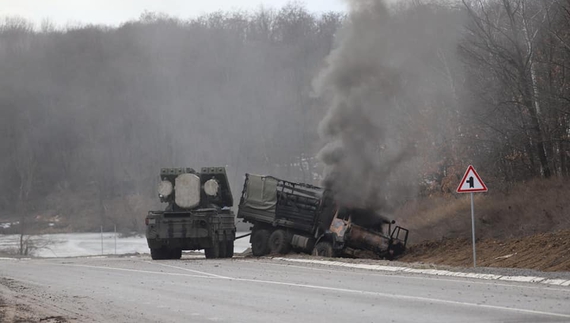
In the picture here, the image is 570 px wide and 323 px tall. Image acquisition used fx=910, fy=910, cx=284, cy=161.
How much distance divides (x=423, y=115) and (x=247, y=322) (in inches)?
1325

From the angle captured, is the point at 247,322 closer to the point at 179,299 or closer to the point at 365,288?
the point at 179,299

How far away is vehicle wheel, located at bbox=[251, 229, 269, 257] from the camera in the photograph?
1208 inches

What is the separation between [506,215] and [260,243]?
27.0 ft

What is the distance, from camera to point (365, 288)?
Result: 649 inches

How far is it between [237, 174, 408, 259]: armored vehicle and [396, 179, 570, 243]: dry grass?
3.25 meters


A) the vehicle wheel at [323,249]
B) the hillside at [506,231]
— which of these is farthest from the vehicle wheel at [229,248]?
the hillside at [506,231]

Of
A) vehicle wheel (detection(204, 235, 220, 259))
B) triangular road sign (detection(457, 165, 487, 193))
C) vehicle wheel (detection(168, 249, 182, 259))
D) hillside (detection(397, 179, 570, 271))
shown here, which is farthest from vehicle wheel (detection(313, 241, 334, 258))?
triangular road sign (detection(457, 165, 487, 193))

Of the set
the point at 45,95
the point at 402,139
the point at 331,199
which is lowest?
the point at 331,199

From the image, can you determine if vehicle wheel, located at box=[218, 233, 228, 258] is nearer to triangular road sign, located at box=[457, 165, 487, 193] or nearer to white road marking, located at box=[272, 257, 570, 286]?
white road marking, located at box=[272, 257, 570, 286]

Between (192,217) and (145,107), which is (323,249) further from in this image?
(145,107)

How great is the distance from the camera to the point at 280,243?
2998 centimetres

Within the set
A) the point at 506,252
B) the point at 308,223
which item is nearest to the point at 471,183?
the point at 506,252

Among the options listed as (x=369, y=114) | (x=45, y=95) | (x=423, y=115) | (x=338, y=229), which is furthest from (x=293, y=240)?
(x=45, y=95)

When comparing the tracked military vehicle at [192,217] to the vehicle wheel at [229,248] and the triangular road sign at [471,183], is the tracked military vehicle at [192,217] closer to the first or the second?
the vehicle wheel at [229,248]
